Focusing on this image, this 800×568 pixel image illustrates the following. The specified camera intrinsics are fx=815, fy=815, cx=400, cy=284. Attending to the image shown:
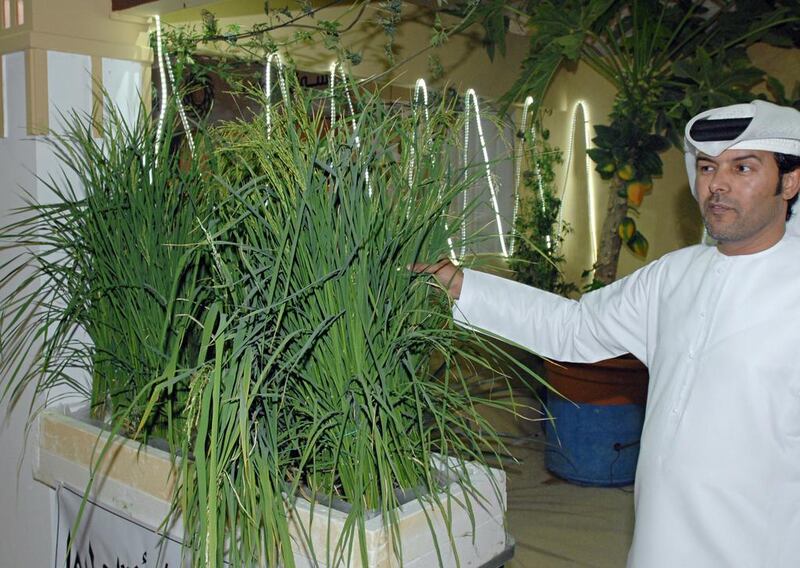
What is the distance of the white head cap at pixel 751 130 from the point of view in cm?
158

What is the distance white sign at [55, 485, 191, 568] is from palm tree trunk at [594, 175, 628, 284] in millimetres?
2661

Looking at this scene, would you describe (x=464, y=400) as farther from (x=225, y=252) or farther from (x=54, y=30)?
(x=54, y=30)

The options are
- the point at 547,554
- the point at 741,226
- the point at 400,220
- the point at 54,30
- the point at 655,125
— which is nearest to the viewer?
the point at 400,220

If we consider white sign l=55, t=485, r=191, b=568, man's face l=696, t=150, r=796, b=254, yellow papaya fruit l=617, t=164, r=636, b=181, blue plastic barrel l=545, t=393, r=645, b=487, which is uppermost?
yellow papaya fruit l=617, t=164, r=636, b=181

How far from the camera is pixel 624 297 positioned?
1895 millimetres

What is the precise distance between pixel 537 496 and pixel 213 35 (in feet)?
8.05

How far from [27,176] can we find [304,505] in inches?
60.3

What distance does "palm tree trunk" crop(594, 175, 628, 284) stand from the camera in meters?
3.88

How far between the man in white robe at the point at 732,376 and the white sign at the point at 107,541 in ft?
2.83

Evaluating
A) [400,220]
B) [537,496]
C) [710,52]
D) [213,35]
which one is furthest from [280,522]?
[710,52]

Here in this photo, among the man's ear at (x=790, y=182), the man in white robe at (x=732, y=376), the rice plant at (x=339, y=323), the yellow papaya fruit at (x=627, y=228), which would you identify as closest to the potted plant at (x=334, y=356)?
the rice plant at (x=339, y=323)

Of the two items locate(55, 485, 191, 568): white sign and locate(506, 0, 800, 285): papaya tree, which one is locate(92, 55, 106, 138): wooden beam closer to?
locate(55, 485, 191, 568): white sign

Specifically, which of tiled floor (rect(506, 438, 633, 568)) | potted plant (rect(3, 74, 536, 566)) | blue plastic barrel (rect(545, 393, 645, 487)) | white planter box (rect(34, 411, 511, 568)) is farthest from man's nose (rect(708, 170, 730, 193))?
blue plastic barrel (rect(545, 393, 645, 487))

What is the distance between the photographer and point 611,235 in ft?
13.0
